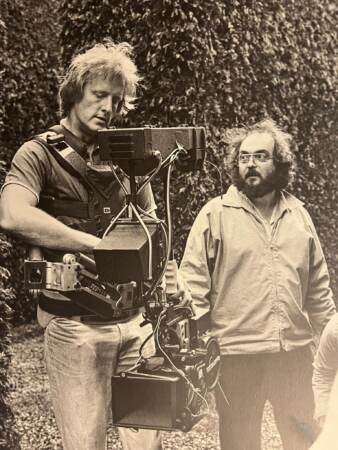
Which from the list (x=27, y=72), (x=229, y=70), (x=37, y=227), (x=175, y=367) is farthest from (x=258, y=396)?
(x=27, y=72)

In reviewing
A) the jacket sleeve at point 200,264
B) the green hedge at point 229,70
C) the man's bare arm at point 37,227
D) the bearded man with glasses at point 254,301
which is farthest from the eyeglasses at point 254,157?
the man's bare arm at point 37,227

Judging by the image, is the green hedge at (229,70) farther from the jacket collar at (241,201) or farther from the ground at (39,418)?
the ground at (39,418)

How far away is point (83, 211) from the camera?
1.18 meters

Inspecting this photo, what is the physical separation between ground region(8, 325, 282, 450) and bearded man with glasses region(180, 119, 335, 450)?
0.38 meters

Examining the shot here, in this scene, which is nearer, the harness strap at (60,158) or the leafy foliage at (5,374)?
the harness strap at (60,158)

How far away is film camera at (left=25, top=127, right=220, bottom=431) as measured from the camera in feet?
3.17

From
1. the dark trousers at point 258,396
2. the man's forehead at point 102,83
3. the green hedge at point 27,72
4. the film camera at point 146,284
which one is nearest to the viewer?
the film camera at point 146,284

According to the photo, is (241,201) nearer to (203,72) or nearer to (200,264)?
(200,264)

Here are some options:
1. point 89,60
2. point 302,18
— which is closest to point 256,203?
point 89,60

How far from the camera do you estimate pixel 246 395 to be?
1.62 meters

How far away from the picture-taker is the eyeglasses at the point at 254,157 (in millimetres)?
1673

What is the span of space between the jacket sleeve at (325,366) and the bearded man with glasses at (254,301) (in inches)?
11.4

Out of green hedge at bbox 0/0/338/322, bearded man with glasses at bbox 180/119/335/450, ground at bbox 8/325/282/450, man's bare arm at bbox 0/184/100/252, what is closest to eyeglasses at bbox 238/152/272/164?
bearded man with glasses at bbox 180/119/335/450

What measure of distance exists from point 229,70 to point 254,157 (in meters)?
0.67
